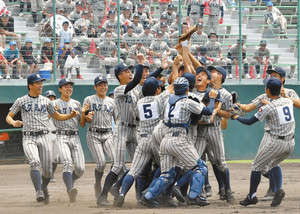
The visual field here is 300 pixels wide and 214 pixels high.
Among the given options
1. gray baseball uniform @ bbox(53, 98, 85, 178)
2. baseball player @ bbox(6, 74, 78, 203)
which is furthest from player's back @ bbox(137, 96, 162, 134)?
gray baseball uniform @ bbox(53, 98, 85, 178)

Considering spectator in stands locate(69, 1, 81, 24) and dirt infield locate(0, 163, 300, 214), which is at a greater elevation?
spectator in stands locate(69, 1, 81, 24)

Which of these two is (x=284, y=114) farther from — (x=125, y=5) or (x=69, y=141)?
(x=125, y=5)

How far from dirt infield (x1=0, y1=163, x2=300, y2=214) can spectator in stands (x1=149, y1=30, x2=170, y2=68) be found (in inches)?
150

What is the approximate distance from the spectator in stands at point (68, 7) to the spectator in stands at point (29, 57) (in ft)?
4.60

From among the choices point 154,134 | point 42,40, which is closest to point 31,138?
point 154,134

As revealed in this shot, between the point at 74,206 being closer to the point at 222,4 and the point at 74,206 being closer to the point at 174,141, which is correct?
the point at 174,141

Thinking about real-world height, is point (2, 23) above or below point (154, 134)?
above

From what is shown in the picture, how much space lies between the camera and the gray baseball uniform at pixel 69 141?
10.7 meters

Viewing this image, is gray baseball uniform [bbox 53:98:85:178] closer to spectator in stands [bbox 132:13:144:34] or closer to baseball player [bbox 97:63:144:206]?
baseball player [bbox 97:63:144:206]

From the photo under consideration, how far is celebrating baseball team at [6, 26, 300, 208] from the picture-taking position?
9.07 metres

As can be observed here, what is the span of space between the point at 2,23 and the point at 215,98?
31.6ft

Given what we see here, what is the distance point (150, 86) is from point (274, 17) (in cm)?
1075

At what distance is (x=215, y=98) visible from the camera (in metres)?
9.45

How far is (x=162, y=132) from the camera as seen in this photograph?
9.27 m
